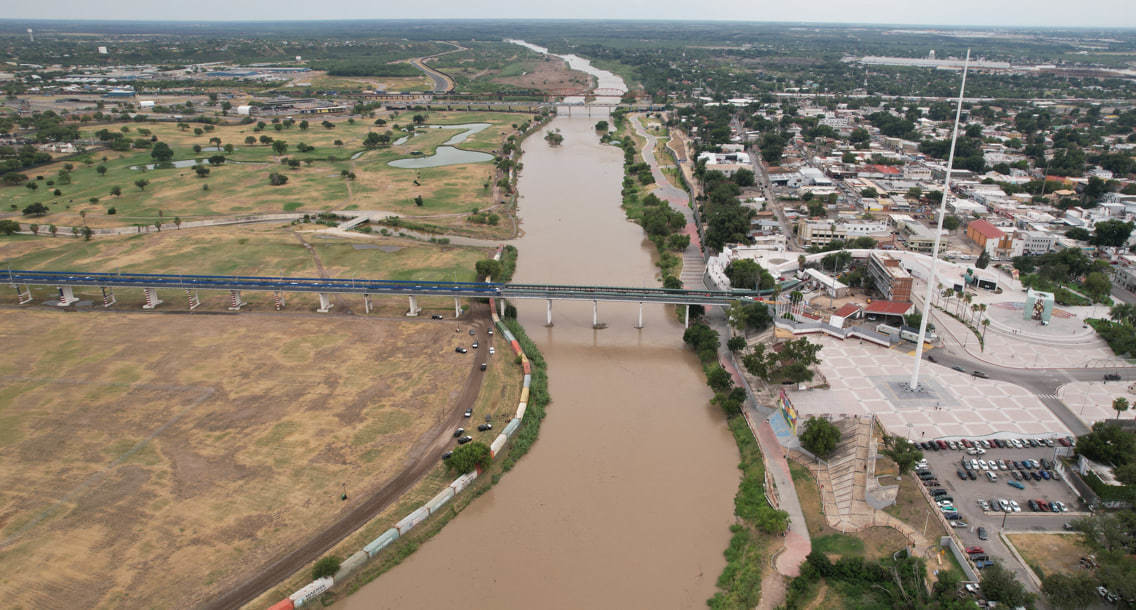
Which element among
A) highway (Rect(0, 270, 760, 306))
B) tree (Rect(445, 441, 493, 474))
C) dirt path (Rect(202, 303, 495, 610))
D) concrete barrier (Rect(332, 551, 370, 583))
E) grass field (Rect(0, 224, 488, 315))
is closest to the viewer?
dirt path (Rect(202, 303, 495, 610))

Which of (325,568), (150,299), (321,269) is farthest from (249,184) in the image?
(325,568)

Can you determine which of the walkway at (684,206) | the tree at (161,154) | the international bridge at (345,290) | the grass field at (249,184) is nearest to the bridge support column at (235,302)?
the international bridge at (345,290)

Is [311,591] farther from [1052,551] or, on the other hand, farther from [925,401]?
[925,401]

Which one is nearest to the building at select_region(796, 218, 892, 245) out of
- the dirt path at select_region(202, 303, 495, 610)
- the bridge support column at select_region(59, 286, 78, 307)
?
the dirt path at select_region(202, 303, 495, 610)

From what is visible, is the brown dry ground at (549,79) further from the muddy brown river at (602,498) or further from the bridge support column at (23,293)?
the muddy brown river at (602,498)

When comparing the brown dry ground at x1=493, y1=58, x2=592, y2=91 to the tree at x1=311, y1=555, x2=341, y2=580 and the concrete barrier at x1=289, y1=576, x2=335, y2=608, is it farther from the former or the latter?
the concrete barrier at x1=289, y1=576, x2=335, y2=608

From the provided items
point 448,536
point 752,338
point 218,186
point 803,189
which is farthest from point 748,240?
point 218,186
